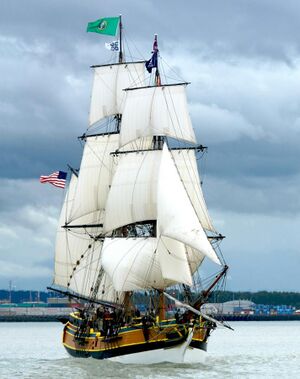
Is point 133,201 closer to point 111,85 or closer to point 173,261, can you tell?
point 173,261

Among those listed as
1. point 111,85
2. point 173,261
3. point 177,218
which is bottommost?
point 173,261

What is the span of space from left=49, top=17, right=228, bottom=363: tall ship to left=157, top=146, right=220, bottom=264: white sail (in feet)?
0.22

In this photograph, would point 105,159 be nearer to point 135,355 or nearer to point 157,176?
point 157,176

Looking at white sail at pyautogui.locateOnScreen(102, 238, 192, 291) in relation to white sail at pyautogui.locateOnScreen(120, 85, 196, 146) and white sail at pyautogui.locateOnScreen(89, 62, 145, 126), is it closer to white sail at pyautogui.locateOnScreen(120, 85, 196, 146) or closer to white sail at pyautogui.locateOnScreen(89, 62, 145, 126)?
white sail at pyautogui.locateOnScreen(120, 85, 196, 146)

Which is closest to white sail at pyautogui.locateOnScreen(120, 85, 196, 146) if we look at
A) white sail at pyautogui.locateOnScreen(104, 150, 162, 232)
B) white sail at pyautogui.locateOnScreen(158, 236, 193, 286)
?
white sail at pyautogui.locateOnScreen(104, 150, 162, 232)

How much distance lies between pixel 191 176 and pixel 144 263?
13425mm

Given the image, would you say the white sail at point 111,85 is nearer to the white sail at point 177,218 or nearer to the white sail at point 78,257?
the white sail at point 78,257

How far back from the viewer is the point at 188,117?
88.8m

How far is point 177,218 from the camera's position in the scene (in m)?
73.4

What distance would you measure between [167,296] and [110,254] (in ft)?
24.9

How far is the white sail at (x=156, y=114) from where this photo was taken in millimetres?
86312

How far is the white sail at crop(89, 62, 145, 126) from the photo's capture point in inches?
3858

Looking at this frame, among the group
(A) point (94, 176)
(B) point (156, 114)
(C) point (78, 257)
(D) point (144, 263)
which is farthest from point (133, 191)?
(C) point (78, 257)

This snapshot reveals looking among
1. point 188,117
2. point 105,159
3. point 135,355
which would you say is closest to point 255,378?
point 135,355
